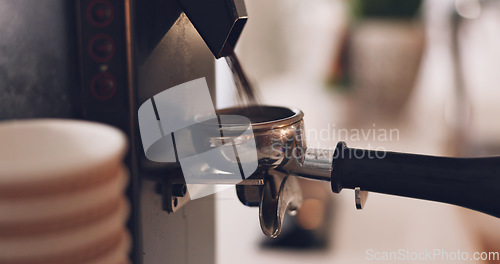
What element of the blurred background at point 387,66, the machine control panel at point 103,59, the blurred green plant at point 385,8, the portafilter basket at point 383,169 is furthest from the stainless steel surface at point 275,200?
the blurred green plant at point 385,8

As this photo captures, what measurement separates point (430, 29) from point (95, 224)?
179 cm

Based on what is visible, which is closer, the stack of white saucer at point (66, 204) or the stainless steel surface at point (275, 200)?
the stack of white saucer at point (66, 204)

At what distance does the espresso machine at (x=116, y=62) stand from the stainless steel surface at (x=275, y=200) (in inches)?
3.9

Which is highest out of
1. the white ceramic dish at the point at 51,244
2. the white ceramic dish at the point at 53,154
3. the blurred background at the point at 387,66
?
the white ceramic dish at the point at 53,154

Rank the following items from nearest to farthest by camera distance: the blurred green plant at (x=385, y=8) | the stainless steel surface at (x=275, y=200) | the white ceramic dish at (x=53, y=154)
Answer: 1. the white ceramic dish at (x=53, y=154)
2. the stainless steel surface at (x=275, y=200)
3. the blurred green plant at (x=385, y=8)

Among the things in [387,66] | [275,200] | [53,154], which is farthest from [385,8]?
[53,154]

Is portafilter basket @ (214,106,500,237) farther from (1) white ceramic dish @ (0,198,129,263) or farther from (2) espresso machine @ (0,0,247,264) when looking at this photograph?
(1) white ceramic dish @ (0,198,129,263)

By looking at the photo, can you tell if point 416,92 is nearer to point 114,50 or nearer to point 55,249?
point 114,50

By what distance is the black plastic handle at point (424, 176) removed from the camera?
1.48ft

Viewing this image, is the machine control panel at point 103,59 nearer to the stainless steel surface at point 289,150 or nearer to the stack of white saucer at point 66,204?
the stainless steel surface at point 289,150

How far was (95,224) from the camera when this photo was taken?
0.67 ft

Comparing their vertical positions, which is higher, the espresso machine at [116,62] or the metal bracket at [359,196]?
the espresso machine at [116,62]

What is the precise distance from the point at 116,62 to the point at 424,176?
31 centimetres

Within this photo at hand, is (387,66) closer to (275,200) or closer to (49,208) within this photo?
(275,200)
